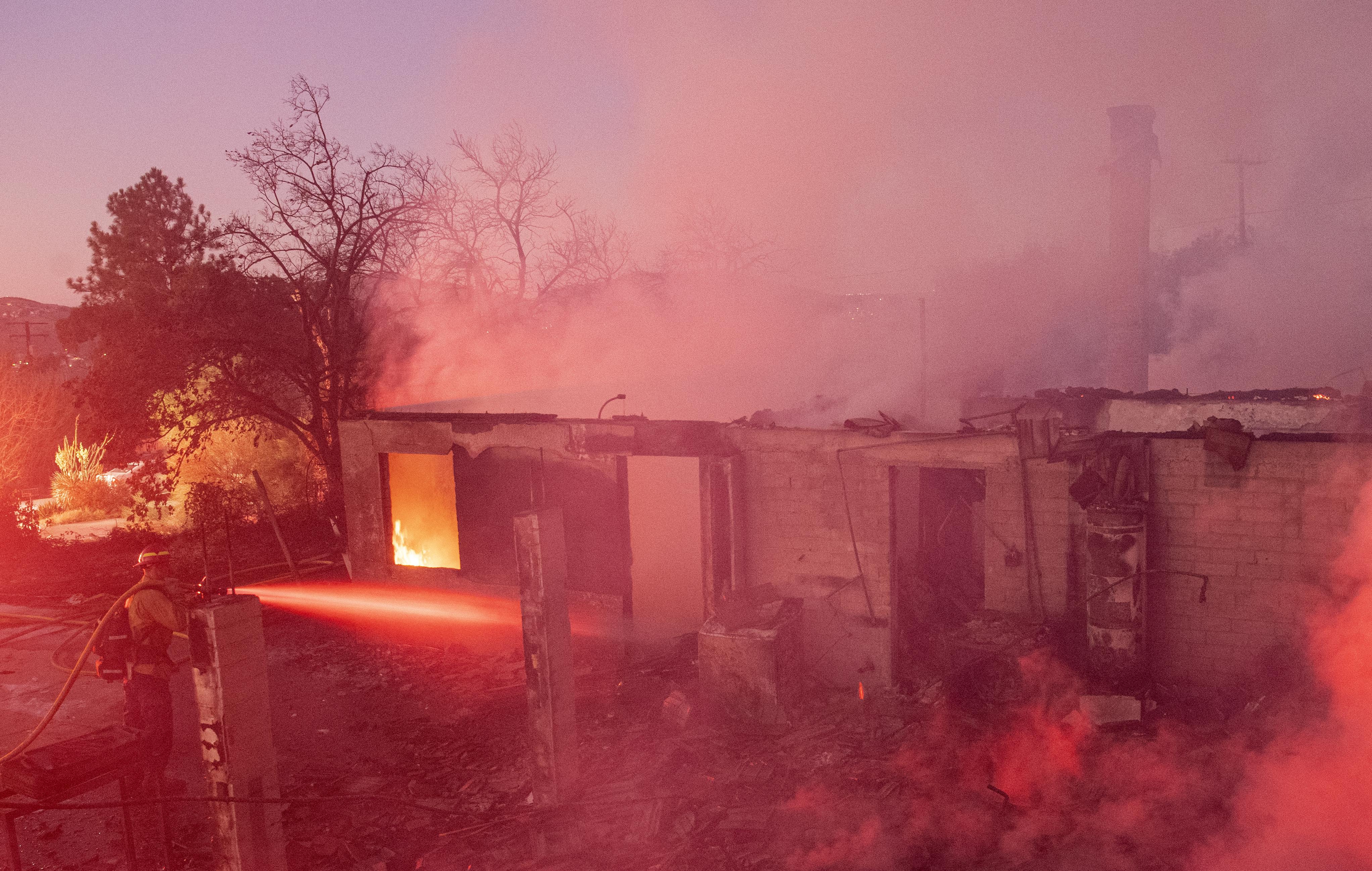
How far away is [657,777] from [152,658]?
4.88 metres

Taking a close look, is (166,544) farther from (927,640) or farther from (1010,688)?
(1010,688)

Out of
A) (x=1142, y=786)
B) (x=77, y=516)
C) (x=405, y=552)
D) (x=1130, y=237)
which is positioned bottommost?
(x=1142, y=786)

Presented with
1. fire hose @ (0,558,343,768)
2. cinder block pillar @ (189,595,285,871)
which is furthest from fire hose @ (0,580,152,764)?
cinder block pillar @ (189,595,285,871)

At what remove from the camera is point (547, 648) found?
24.9 feet

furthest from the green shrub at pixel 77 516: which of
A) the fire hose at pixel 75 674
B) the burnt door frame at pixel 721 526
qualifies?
the burnt door frame at pixel 721 526

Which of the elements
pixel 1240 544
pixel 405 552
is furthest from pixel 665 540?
pixel 1240 544

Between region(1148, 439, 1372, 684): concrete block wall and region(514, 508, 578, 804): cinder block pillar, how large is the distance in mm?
6577

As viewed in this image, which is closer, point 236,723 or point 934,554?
point 236,723

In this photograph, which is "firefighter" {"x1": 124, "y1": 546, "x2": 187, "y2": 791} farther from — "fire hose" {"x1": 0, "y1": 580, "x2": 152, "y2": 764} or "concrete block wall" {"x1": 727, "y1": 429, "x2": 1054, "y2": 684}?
"concrete block wall" {"x1": 727, "y1": 429, "x2": 1054, "y2": 684}

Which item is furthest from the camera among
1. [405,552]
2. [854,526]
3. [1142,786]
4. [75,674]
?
[405,552]

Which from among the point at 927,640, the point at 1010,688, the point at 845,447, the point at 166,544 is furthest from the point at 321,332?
the point at 1010,688

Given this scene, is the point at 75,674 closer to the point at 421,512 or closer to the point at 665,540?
the point at 665,540

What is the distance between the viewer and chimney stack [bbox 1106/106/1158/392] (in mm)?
22578

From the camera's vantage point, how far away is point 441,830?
7.52 meters
